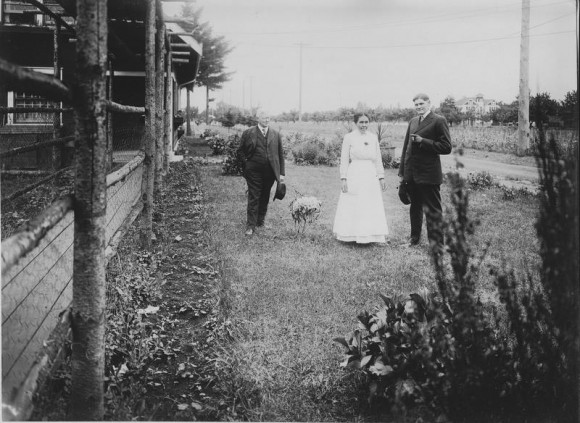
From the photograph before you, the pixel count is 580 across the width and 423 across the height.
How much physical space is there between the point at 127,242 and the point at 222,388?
11.5 ft

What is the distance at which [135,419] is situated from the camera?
9.23 feet

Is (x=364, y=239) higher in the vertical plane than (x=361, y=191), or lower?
lower

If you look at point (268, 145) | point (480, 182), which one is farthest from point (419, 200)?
point (480, 182)

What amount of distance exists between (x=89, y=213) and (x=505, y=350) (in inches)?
88.4

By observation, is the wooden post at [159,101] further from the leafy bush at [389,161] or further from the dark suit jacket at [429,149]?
the leafy bush at [389,161]

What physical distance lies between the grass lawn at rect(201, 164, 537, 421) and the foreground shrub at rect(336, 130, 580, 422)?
11.6 inches

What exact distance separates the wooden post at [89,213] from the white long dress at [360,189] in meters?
5.34

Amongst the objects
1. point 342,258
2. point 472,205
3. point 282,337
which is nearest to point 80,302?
point 282,337

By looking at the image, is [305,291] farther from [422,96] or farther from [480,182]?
[480,182]

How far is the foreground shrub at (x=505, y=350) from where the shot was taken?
241 cm

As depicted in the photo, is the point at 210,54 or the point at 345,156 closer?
the point at 345,156

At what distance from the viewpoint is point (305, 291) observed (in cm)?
530

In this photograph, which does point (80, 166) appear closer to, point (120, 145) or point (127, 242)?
point (127, 242)

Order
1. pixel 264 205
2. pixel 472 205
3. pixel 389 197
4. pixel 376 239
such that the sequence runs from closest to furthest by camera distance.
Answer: pixel 376 239
pixel 264 205
pixel 472 205
pixel 389 197
